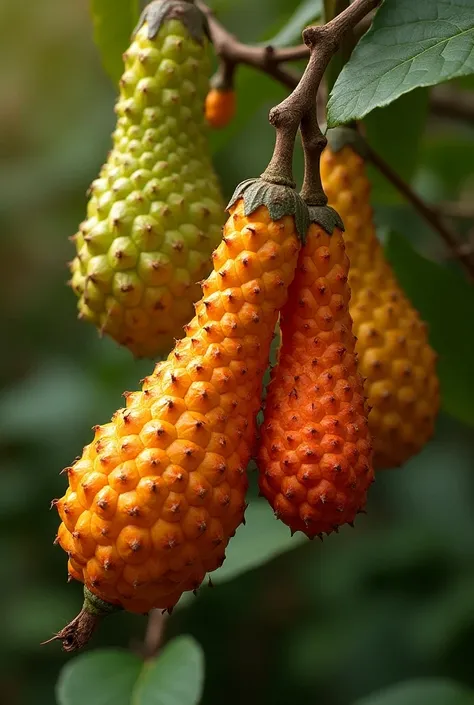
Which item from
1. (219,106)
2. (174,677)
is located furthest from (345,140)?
(174,677)

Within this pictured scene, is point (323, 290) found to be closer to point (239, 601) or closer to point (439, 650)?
point (439, 650)

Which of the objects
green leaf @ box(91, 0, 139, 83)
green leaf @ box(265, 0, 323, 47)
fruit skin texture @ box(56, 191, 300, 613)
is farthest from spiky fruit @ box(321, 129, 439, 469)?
green leaf @ box(91, 0, 139, 83)

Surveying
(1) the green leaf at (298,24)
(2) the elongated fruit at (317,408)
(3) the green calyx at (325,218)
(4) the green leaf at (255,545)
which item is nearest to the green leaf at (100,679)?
(4) the green leaf at (255,545)

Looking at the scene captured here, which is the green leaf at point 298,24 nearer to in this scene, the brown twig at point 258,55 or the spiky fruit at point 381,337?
the brown twig at point 258,55

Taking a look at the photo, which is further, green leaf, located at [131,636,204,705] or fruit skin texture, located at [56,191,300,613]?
green leaf, located at [131,636,204,705]

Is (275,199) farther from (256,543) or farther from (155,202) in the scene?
(256,543)

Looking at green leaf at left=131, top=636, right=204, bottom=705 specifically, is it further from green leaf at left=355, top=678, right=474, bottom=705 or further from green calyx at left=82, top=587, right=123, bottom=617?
green calyx at left=82, top=587, right=123, bottom=617
